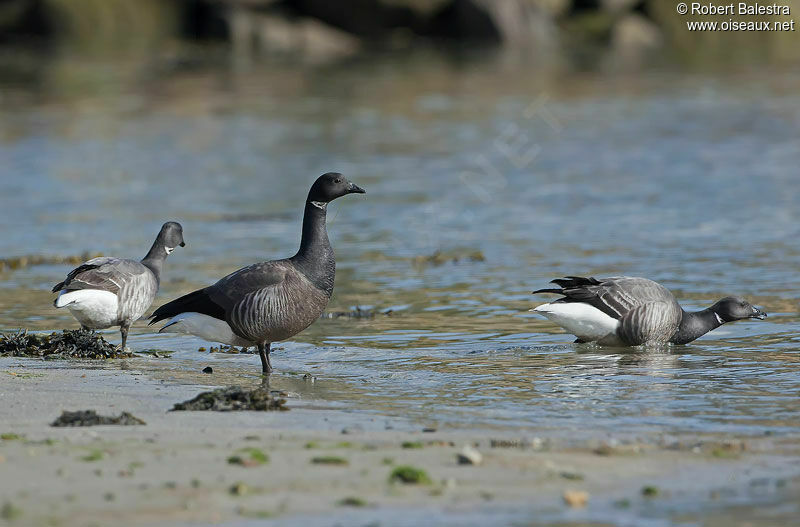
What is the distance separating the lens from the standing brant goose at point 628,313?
39.9 ft

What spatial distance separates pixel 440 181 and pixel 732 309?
13.1 meters

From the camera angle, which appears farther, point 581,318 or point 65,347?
point 581,318

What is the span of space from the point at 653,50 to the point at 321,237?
46419 millimetres

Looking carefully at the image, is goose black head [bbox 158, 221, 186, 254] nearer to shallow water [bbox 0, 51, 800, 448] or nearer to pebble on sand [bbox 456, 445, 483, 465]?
shallow water [bbox 0, 51, 800, 448]


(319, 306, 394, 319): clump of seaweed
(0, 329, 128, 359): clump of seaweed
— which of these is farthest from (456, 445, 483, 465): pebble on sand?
(319, 306, 394, 319): clump of seaweed

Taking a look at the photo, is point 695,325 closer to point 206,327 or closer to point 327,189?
point 327,189

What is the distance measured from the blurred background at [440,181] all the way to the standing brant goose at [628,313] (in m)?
0.31

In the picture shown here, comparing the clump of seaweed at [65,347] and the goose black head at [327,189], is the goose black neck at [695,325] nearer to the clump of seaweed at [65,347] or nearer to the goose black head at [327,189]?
the goose black head at [327,189]

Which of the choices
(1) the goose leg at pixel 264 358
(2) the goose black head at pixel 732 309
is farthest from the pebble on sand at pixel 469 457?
(2) the goose black head at pixel 732 309

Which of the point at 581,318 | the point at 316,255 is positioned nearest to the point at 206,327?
the point at 316,255

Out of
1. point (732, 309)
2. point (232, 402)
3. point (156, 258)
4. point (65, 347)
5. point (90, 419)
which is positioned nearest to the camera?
point (90, 419)

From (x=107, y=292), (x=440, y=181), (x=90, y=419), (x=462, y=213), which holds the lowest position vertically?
(x=90, y=419)

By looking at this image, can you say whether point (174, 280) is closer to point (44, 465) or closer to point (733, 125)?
point (44, 465)

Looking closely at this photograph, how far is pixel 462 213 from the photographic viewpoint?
22.1 m
